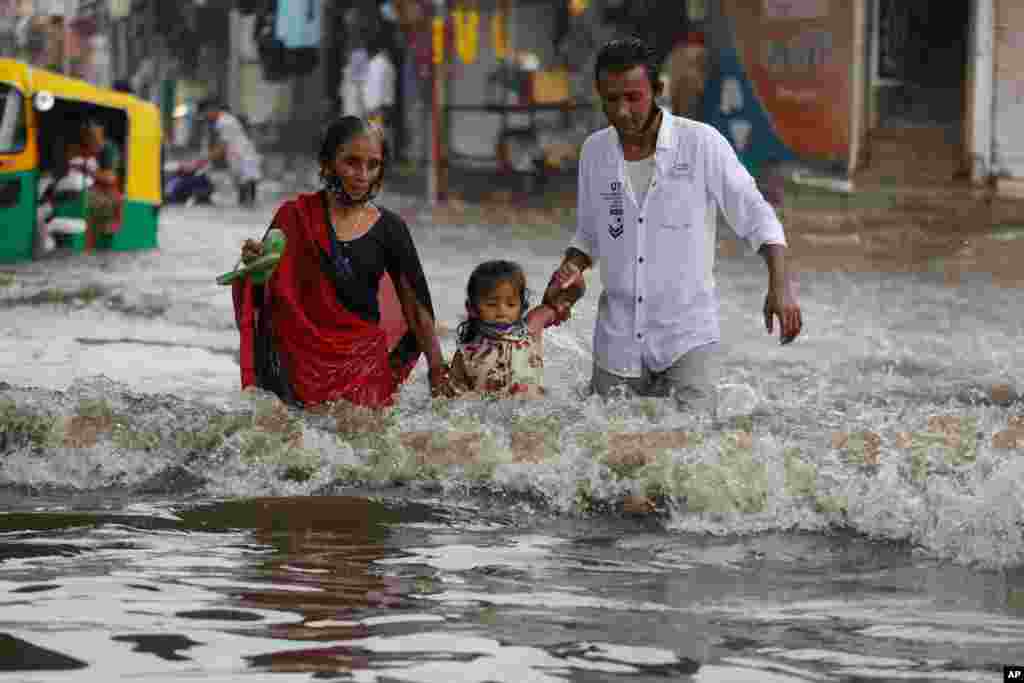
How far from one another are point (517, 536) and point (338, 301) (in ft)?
4.84

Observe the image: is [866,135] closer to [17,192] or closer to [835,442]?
[17,192]

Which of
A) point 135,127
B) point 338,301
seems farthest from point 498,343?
point 135,127

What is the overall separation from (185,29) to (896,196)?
25.2 meters

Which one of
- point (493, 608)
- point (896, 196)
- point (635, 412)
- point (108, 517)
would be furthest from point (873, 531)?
point (896, 196)

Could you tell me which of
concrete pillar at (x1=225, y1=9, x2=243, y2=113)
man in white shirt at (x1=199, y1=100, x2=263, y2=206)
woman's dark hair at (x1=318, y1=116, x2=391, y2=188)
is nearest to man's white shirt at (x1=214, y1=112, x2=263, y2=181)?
man in white shirt at (x1=199, y1=100, x2=263, y2=206)

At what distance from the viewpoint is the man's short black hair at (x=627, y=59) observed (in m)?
6.14

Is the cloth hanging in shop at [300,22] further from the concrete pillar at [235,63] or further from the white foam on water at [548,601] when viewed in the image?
the white foam on water at [548,601]

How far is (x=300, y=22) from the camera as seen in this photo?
3331 cm

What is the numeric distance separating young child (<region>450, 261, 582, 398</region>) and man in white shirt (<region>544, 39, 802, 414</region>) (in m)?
0.62

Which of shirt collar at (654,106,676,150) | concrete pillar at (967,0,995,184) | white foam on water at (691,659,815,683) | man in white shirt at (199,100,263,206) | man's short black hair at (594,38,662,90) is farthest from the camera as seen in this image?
man in white shirt at (199,100,263,206)

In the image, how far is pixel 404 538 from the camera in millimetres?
5891

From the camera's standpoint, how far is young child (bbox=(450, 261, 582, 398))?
7055 mm

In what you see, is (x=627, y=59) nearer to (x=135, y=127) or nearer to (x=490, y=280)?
(x=490, y=280)

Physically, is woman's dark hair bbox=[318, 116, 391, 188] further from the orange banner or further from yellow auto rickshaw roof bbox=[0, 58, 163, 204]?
the orange banner
